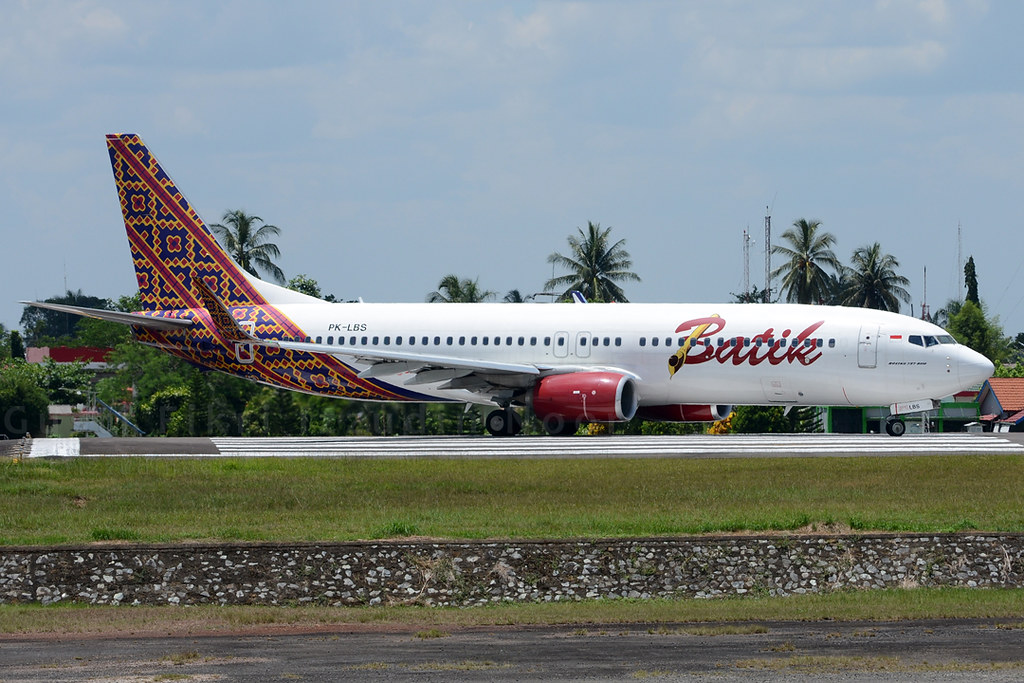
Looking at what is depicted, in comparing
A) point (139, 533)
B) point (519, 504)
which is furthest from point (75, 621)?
point (519, 504)

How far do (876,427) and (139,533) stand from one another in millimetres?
45480

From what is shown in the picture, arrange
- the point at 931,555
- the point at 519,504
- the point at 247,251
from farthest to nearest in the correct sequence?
the point at 247,251 → the point at 519,504 → the point at 931,555

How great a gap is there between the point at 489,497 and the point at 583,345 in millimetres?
17539

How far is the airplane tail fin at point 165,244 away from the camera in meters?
49.9

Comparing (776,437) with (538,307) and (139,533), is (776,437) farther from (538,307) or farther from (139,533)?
(139,533)

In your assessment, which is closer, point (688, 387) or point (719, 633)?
point (719, 633)

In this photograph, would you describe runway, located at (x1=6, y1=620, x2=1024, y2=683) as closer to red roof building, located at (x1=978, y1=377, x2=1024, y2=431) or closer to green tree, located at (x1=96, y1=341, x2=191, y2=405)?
green tree, located at (x1=96, y1=341, x2=191, y2=405)

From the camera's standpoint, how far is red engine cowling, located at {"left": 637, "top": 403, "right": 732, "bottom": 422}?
4766cm

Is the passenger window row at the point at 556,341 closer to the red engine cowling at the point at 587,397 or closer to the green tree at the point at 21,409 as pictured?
the red engine cowling at the point at 587,397

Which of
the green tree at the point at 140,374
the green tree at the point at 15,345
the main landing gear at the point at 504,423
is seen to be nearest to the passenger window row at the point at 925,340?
the main landing gear at the point at 504,423

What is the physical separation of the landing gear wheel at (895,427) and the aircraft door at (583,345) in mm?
9239

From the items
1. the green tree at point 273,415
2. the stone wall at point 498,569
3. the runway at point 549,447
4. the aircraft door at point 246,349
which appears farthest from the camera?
the green tree at point 273,415

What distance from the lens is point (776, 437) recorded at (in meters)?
44.5

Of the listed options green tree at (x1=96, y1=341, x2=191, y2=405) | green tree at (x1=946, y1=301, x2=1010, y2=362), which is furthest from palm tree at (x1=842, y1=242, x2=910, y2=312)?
green tree at (x1=96, y1=341, x2=191, y2=405)
